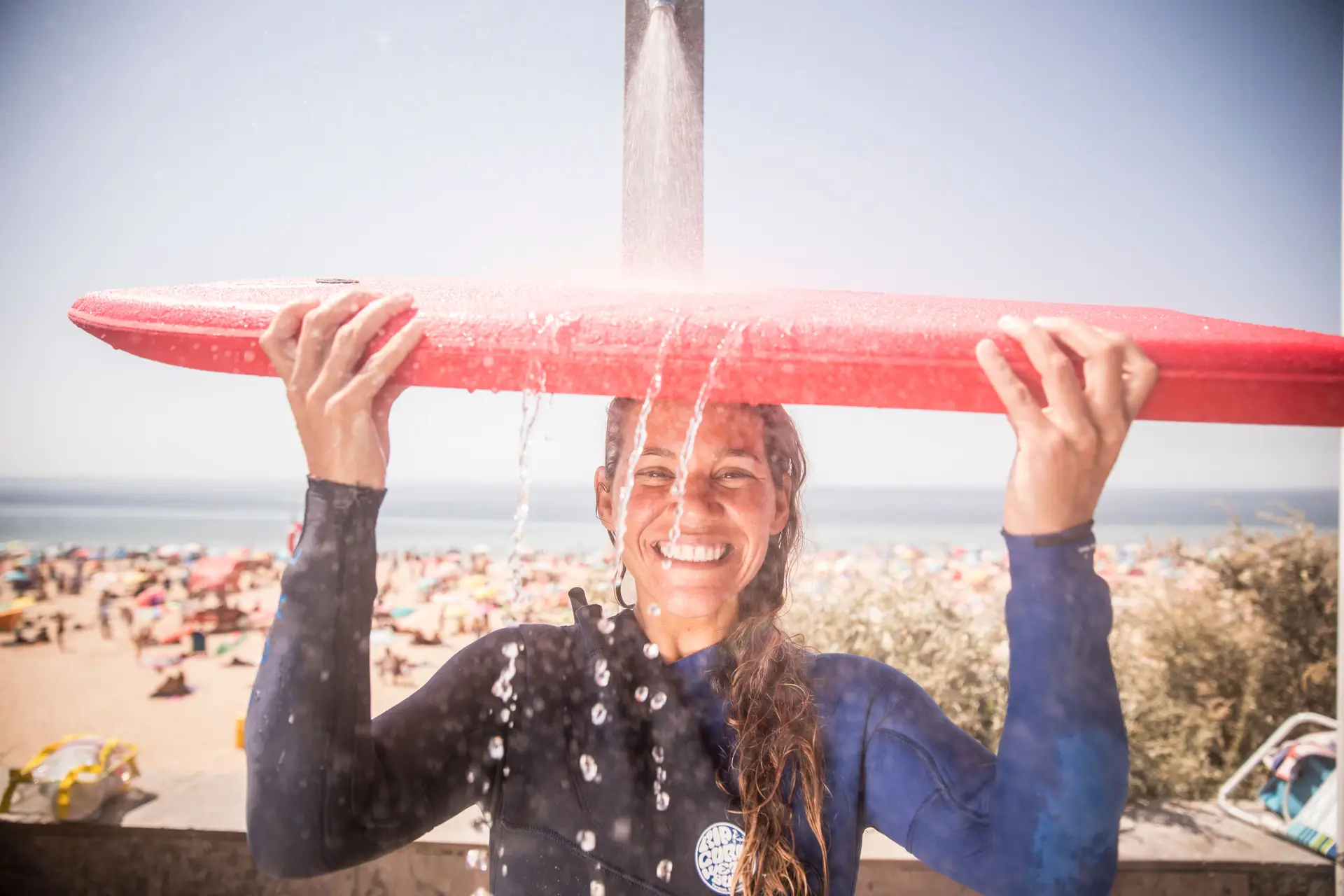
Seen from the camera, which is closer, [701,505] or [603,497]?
[701,505]

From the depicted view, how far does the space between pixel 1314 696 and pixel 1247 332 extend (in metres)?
5.03

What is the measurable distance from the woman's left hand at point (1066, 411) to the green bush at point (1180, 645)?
347 centimetres

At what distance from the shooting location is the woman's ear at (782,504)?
4.84 ft

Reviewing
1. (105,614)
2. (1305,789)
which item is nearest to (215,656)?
(105,614)

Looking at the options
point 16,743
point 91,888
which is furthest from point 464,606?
point 91,888

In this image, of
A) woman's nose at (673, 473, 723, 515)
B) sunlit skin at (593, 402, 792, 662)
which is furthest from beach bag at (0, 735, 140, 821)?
woman's nose at (673, 473, 723, 515)

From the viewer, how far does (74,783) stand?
10.5 ft

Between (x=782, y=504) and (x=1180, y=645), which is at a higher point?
(x=782, y=504)

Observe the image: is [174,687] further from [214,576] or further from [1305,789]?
[1305,789]

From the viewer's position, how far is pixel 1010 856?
93 centimetres

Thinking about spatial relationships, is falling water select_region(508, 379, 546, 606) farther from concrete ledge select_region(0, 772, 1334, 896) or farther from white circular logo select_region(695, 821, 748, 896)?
concrete ledge select_region(0, 772, 1334, 896)

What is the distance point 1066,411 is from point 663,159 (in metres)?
1.53

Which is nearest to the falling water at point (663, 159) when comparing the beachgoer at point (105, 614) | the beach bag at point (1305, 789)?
the beach bag at point (1305, 789)

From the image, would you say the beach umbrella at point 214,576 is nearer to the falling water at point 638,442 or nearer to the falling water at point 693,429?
the falling water at point 638,442
